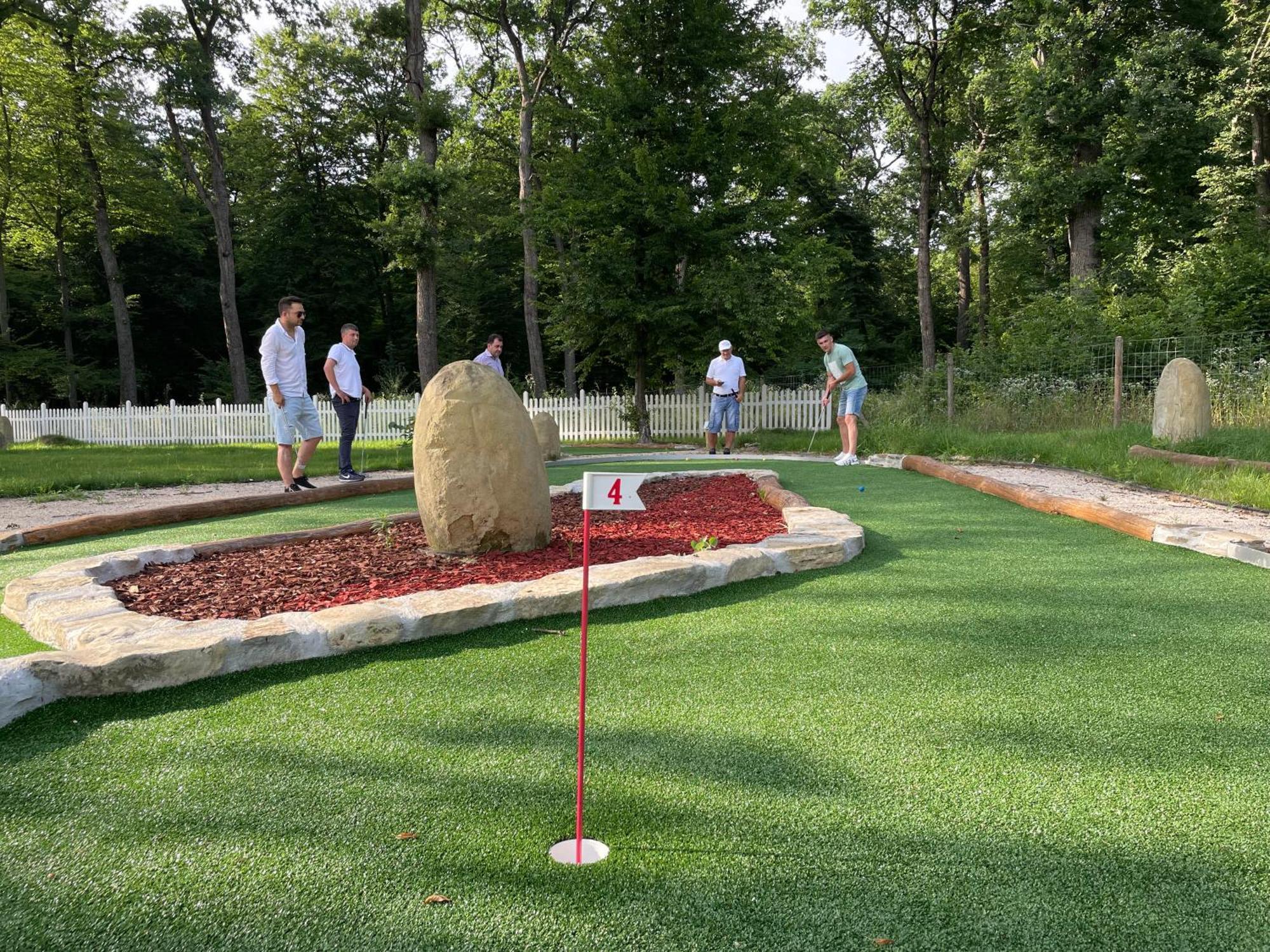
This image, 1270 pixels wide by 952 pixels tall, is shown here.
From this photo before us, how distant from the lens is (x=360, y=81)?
34.5 m

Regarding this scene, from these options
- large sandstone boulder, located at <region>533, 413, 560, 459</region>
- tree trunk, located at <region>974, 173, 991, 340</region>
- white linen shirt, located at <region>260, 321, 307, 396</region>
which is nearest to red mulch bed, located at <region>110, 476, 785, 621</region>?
white linen shirt, located at <region>260, 321, 307, 396</region>

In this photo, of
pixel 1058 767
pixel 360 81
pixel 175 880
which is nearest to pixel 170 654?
pixel 175 880

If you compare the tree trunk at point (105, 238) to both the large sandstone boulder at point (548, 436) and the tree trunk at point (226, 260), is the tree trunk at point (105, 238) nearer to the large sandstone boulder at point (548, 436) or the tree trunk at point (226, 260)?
the tree trunk at point (226, 260)

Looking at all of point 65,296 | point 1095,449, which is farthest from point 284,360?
point 65,296

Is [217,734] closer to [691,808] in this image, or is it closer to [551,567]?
[691,808]

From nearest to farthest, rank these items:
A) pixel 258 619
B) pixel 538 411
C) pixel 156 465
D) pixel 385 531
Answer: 1. pixel 258 619
2. pixel 385 531
3. pixel 156 465
4. pixel 538 411

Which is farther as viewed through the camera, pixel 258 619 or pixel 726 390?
pixel 726 390

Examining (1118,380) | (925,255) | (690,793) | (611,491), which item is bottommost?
(690,793)

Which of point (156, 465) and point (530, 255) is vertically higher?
point (530, 255)

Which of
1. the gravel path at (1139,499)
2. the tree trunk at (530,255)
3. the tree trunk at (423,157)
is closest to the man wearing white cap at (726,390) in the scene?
the gravel path at (1139,499)

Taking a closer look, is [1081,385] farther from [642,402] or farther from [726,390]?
[642,402]

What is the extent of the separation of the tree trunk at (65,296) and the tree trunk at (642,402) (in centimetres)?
2405

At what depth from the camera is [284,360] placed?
8031mm

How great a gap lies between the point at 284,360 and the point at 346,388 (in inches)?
58.7
